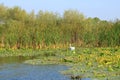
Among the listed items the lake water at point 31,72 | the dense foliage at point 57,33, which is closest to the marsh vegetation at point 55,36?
the dense foliage at point 57,33

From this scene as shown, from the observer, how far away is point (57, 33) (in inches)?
1347

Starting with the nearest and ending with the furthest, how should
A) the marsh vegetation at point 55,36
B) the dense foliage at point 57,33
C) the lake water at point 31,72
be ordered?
the lake water at point 31,72
the marsh vegetation at point 55,36
the dense foliage at point 57,33

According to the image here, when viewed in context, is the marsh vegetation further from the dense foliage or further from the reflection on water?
the reflection on water

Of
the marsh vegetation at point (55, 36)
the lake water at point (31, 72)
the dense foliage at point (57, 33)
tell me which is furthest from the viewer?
the dense foliage at point (57, 33)

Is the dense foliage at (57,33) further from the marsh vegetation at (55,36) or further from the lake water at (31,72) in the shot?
the lake water at (31,72)

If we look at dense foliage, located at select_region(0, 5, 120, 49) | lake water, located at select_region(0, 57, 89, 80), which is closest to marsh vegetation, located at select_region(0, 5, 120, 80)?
dense foliage, located at select_region(0, 5, 120, 49)

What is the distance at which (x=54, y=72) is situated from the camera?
18.4m

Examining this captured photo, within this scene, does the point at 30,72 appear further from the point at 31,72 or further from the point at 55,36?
the point at 55,36

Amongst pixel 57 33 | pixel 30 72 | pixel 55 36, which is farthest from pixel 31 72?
pixel 57 33

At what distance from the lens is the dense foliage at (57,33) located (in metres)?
33.3

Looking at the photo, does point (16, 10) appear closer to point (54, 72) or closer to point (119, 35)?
point (119, 35)

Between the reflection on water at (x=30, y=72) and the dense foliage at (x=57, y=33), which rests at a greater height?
the dense foliage at (x=57, y=33)

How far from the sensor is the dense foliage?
33278 millimetres

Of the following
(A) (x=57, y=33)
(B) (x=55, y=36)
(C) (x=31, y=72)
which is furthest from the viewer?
(A) (x=57, y=33)
